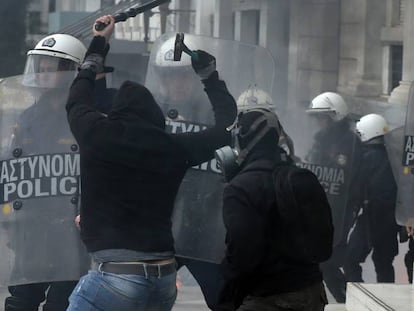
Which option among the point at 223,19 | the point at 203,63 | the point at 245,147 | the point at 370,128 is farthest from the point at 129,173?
the point at 223,19

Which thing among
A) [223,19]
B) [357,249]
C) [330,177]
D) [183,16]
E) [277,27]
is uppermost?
[183,16]

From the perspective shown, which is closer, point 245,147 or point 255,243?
point 255,243

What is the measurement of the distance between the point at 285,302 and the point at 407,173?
2.46 m

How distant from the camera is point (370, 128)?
7.33 m

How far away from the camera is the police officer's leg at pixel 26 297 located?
16.0 ft

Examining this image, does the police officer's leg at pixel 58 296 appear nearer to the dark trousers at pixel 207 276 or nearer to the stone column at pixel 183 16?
the dark trousers at pixel 207 276

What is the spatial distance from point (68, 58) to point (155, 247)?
142cm

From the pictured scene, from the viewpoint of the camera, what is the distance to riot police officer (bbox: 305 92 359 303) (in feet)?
19.2

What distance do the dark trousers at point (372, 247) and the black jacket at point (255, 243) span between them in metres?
3.43

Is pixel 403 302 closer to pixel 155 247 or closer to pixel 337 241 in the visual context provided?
pixel 337 241

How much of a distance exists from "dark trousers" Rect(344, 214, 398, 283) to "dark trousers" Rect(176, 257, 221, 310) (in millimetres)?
2258

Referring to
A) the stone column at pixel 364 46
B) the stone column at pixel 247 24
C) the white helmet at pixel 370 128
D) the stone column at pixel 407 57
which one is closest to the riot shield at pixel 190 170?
the white helmet at pixel 370 128

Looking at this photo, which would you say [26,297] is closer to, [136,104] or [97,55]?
[97,55]

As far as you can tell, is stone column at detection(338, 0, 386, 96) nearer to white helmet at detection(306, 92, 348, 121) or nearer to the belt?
white helmet at detection(306, 92, 348, 121)
